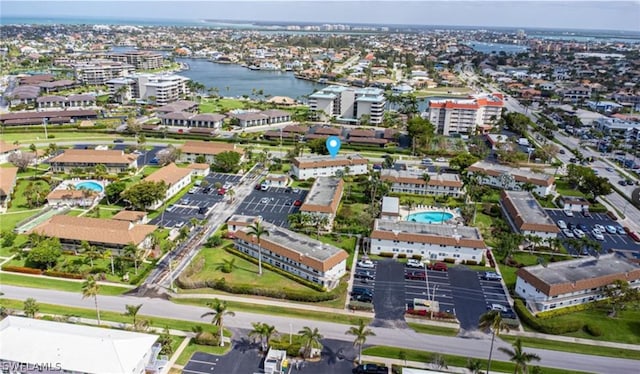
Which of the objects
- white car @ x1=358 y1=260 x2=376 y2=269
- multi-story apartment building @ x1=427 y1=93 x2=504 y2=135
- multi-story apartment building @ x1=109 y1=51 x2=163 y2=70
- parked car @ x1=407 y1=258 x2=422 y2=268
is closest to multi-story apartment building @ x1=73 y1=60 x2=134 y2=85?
multi-story apartment building @ x1=109 y1=51 x2=163 y2=70

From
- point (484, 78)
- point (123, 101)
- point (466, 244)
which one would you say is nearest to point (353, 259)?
point (466, 244)

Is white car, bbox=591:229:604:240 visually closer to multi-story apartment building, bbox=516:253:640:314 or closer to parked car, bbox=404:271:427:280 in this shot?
multi-story apartment building, bbox=516:253:640:314

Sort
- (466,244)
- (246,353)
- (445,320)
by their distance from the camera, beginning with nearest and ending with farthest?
(246,353)
(445,320)
(466,244)

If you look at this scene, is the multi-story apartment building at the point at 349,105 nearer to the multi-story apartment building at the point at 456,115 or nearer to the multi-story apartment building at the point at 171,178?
the multi-story apartment building at the point at 456,115

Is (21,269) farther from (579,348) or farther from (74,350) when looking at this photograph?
(579,348)

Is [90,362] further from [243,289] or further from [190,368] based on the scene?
[243,289]

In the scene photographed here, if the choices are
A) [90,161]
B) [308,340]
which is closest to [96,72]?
[90,161]

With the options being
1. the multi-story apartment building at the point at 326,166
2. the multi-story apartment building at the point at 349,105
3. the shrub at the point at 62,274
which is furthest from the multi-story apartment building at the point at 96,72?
the shrub at the point at 62,274
